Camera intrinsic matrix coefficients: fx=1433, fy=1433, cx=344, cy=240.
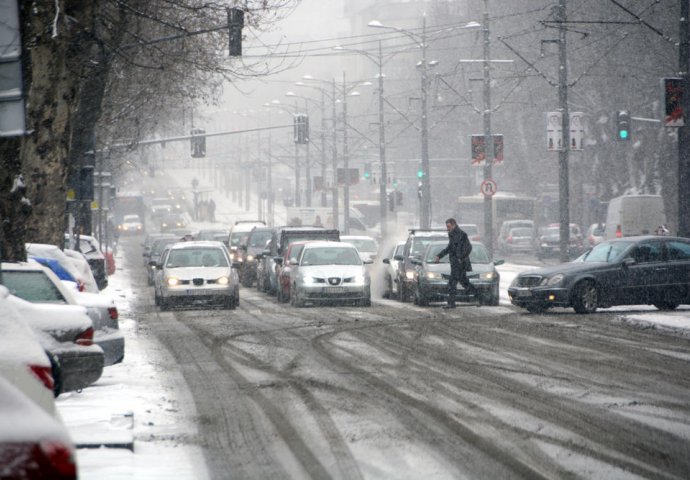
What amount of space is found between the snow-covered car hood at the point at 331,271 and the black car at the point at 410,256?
1.38 meters

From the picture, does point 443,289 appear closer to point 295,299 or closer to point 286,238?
point 295,299

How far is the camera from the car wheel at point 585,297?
25.3 metres

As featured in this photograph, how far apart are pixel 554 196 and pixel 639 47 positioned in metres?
28.4

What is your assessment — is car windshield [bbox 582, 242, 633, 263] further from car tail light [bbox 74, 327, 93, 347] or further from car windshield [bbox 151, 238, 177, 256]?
car windshield [bbox 151, 238, 177, 256]

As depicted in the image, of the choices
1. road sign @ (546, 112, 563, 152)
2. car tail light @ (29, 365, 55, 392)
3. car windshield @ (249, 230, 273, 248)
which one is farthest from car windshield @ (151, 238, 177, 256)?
car tail light @ (29, 365, 55, 392)

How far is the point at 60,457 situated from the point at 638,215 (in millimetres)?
46879

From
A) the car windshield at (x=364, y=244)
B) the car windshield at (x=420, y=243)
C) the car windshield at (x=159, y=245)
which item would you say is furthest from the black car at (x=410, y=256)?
the car windshield at (x=159, y=245)

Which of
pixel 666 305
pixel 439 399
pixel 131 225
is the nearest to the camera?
pixel 439 399

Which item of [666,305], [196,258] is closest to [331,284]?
[196,258]

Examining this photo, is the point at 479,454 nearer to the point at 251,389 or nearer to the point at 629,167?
the point at 251,389

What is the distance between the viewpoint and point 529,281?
26156 millimetres

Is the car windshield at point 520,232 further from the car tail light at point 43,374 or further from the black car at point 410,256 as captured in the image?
the car tail light at point 43,374

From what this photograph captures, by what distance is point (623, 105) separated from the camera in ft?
209

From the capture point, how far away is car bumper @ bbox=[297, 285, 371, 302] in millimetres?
30578
